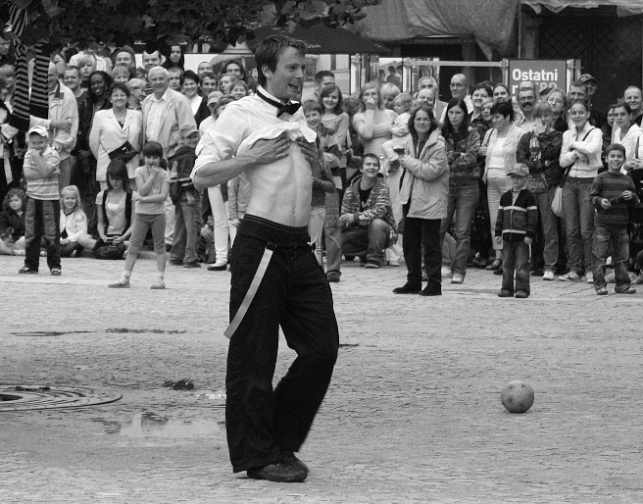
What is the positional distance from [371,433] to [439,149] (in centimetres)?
807

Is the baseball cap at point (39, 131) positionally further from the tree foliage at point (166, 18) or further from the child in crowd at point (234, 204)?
the tree foliage at point (166, 18)

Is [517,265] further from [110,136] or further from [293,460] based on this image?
[293,460]

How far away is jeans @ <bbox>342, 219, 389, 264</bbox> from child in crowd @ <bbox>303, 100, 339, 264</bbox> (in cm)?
86

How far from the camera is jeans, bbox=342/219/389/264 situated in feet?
59.2

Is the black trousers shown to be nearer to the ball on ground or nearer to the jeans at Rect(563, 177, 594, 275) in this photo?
the ball on ground

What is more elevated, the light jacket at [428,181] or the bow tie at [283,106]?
the bow tie at [283,106]

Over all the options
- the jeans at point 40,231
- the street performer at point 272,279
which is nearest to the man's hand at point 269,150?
the street performer at point 272,279

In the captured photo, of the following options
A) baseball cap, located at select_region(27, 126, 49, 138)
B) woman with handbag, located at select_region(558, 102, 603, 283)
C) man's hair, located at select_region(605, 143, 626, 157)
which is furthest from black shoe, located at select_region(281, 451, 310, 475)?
baseball cap, located at select_region(27, 126, 49, 138)

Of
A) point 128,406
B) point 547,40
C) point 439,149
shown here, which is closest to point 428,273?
point 439,149

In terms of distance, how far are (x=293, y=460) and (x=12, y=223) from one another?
529 inches

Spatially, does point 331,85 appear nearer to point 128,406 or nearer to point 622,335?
point 622,335

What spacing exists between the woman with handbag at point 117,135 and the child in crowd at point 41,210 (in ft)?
5.88

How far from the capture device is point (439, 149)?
15.6 m

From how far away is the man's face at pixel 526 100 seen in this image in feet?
57.7
